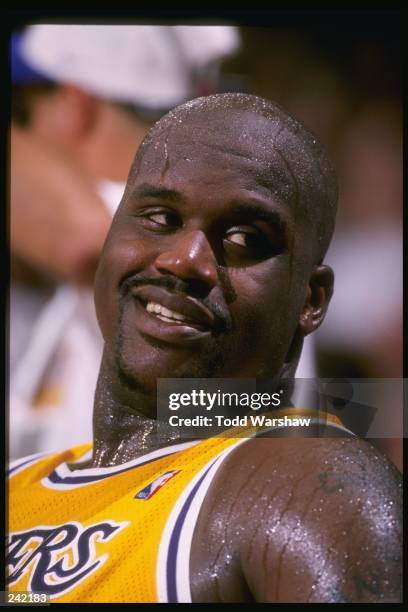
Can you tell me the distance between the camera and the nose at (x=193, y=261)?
196 cm

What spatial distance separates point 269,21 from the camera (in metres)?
2.59

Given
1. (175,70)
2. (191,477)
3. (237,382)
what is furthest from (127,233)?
(175,70)

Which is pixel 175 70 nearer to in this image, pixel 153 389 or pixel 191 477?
pixel 153 389

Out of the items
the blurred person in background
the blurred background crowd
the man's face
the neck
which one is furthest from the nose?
the blurred person in background

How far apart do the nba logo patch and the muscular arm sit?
0.16 metres

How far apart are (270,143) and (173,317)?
1.42 ft

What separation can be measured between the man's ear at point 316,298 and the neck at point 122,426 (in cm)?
39

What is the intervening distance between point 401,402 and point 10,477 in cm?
103

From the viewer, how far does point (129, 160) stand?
355 cm

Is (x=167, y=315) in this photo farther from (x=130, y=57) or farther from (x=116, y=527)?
(x=130, y=57)

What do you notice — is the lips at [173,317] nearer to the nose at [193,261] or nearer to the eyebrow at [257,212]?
the nose at [193,261]

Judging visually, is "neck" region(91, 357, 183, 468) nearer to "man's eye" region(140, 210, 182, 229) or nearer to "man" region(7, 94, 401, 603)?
"man" region(7, 94, 401, 603)

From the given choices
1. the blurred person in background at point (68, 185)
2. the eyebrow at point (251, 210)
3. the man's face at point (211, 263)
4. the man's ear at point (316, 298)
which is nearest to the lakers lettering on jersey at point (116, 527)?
the man's face at point (211, 263)

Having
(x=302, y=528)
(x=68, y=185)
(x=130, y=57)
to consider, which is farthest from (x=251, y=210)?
(x=68, y=185)
